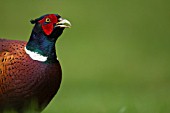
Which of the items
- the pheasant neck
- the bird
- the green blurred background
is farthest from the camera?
the green blurred background

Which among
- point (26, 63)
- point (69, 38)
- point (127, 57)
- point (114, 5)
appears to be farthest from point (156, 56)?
point (26, 63)

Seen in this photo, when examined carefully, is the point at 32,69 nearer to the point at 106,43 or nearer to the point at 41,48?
the point at 41,48

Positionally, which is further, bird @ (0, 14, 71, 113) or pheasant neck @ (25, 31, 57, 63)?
pheasant neck @ (25, 31, 57, 63)

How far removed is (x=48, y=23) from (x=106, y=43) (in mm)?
8750

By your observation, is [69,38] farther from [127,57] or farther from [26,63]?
[26,63]

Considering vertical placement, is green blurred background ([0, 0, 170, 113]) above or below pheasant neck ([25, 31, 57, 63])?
below

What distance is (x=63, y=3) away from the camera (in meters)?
19.4

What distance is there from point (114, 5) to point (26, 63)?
11795 millimetres

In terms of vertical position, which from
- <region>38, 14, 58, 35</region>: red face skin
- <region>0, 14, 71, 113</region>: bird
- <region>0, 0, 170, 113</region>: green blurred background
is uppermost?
<region>38, 14, 58, 35</region>: red face skin

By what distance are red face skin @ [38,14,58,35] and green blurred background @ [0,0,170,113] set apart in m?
2.83

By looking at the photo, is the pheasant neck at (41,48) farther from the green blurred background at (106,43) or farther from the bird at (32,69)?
the green blurred background at (106,43)

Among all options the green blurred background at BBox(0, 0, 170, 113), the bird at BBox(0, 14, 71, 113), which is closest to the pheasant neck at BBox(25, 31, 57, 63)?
the bird at BBox(0, 14, 71, 113)

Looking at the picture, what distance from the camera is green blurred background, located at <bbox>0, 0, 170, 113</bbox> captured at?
13.9 m

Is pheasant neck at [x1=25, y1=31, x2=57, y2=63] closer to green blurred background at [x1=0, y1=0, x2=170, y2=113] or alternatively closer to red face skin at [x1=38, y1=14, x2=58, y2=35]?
red face skin at [x1=38, y1=14, x2=58, y2=35]
